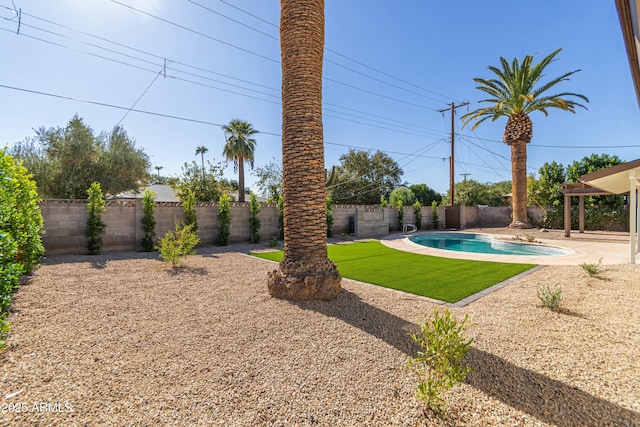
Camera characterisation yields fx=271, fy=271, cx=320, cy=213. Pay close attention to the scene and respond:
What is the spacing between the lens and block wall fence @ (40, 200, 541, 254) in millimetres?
9320

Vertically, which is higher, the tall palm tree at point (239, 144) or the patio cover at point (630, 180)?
the tall palm tree at point (239, 144)

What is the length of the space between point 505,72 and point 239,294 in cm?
2133

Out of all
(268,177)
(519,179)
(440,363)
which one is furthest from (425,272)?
(268,177)

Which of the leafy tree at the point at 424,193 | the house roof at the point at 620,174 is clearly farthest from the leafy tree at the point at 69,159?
the leafy tree at the point at 424,193

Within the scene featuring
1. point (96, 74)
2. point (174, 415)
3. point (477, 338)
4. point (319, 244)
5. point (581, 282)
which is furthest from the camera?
point (96, 74)

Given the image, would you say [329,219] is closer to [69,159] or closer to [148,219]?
[148,219]

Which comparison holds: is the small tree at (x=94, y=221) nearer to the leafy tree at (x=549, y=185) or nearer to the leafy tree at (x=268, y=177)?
the leafy tree at (x=268, y=177)

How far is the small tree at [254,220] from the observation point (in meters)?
13.5

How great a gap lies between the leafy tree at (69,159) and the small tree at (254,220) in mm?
11010

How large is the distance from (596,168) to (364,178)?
2177 centimetres

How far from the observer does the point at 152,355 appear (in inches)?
121

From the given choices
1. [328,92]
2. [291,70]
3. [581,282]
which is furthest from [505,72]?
[291,70]

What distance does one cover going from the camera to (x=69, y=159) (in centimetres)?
1636

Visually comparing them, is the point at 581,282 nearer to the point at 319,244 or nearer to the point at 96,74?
the point at 319,244
